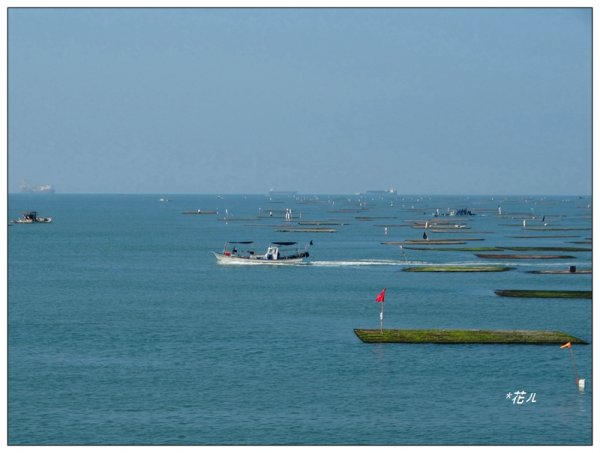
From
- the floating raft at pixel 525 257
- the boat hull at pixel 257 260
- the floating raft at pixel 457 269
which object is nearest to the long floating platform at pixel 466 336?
the floating raft at pixel 457 269

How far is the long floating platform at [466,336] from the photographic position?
79.2m

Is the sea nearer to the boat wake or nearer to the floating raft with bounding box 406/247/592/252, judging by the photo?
the boat wake

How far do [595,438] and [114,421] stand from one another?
32832 millimetres

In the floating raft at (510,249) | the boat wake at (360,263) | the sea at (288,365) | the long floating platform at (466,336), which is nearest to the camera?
the sea at (288,365)

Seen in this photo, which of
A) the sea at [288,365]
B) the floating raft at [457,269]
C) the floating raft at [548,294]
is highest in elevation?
the floating raft at [457,269]

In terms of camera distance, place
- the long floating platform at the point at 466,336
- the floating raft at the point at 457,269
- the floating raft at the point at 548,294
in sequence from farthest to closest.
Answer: the floating raft at the point at 457,269 → the floating raft at the point at 548,294 → the long floating platform at the point at 466,336

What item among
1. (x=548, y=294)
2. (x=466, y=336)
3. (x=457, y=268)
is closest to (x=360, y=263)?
(x=457, y=268)

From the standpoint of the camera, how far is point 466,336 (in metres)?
81.0

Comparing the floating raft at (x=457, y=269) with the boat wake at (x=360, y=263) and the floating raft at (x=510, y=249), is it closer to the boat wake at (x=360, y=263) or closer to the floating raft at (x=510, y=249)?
the boat wake at (x=360, y=263)

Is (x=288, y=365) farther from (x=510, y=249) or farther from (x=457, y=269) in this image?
(x=510, y=249)

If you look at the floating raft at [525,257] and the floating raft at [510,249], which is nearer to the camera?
the floating raft at [525,257]

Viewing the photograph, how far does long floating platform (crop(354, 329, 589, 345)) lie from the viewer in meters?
79.2

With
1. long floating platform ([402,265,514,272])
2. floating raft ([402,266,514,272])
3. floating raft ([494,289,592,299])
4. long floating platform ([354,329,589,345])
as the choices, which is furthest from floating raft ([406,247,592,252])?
long floating platform ([354,329,589,345])
